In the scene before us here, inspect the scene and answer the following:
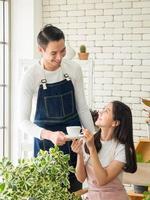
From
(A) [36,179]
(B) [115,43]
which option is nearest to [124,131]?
(A) [36,179]

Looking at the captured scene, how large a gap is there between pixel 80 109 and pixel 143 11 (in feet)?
6.38

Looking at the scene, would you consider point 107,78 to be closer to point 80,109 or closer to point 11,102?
point 11,102

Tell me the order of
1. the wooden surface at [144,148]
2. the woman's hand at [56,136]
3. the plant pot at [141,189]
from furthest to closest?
the wooden surface at [144,148]
the plant pot at [141,189]
the woman's hand at [56,136]

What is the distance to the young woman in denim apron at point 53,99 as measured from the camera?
248cm

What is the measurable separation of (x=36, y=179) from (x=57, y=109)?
3.46ft

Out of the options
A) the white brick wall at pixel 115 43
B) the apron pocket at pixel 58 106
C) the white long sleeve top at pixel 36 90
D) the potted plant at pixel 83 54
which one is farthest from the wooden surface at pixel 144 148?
the apron pocket at pixel 58 106

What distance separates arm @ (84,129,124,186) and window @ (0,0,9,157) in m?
2.44

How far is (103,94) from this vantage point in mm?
4438

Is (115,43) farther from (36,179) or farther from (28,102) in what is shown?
(36,179)

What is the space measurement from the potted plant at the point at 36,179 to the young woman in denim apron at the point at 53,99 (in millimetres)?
831

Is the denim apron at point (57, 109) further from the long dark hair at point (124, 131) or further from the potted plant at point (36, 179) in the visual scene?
the potted plant at point (36, 179)

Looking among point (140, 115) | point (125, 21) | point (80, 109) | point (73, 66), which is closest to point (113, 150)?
point (80, 109)

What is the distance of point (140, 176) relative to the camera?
2691mm

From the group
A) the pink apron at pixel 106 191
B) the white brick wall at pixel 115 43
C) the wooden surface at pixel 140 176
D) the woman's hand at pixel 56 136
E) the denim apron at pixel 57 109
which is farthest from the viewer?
the white brick wall at pixel 115 43
